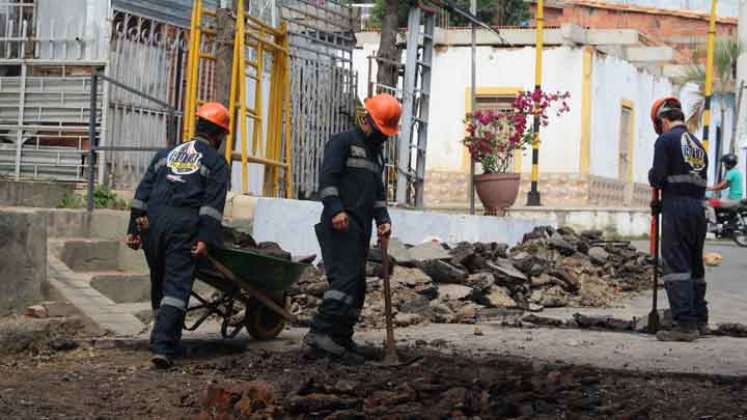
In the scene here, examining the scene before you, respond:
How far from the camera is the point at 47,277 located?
10.5 meters

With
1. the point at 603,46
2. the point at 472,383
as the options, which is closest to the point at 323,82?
the point at 472,383

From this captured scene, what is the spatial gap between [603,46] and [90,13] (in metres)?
21.2

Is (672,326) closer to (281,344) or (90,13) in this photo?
(281,344)

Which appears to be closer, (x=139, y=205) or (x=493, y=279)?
(x=139, y=205)

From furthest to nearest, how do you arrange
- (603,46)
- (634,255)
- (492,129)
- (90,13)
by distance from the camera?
(603,46) < (492,129) < (634,255) < (90,13)

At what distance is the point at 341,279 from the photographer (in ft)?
28.8

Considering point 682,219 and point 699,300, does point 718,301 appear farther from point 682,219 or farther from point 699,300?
point 682,219

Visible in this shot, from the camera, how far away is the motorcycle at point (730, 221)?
81.7ft

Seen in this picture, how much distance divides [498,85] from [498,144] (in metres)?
11.2

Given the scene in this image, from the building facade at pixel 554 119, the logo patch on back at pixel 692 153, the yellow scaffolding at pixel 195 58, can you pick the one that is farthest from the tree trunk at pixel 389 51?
the building facade at pixel 554 119

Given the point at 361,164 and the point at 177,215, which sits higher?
the point at 361,164

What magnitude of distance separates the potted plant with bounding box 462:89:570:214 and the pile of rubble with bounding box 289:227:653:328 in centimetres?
191

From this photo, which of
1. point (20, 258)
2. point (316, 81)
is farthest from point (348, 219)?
point (316, 81)

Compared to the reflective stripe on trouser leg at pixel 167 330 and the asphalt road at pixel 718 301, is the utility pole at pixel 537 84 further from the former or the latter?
the reflective stripe on trouser leg at pixel 167 330
